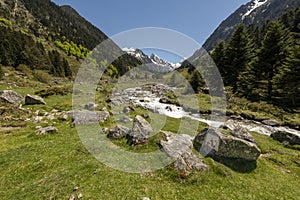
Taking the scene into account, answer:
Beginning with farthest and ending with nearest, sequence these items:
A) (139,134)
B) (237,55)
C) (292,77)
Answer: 1. (237,55)
2. (292,77)
3. (139,134)

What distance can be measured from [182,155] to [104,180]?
4471mm

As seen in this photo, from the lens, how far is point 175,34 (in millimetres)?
12328

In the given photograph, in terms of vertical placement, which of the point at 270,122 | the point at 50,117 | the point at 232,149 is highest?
the point at 270,122

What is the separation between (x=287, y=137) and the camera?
50.9ft

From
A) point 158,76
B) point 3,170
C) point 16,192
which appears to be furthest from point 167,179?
point 158,76

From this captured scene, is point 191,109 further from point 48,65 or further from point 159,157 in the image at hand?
point 48,65

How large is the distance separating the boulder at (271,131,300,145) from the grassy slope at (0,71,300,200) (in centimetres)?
582

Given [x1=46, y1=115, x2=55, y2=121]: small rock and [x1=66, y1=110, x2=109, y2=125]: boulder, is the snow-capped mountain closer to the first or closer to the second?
[x1=66, y1=110, x2=109, y2=125]: boulder

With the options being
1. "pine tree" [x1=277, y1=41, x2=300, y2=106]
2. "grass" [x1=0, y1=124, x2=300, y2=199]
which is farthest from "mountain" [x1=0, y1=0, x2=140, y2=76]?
"pine tree" [x1=277, y1=41, x2=300, y2=106]

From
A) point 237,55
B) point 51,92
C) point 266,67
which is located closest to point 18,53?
point 51,92

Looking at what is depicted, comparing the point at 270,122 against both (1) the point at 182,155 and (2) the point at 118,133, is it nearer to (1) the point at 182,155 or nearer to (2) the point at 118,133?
(1) the point at 182,155

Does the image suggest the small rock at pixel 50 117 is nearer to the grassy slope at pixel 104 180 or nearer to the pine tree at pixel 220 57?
the grassy slope at pixel 104 180

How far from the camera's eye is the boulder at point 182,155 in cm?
829

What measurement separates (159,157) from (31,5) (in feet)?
571
